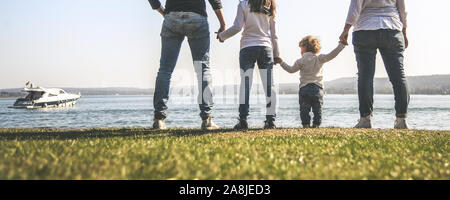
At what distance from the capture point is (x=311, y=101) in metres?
8.02

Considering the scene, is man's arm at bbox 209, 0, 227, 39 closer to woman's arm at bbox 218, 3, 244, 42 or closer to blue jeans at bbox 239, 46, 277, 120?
woman's arm at bbox 218, 3, 244, 42

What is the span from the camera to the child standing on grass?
7.99 meters

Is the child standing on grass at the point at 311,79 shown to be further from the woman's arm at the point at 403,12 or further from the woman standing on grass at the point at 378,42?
the woman's arm at the point at 403,12

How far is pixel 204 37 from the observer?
267 inches

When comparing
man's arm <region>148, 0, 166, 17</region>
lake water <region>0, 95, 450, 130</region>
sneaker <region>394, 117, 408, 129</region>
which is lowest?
lake water <region>0, 95, 450, 130</region>

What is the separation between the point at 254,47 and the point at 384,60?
295cm


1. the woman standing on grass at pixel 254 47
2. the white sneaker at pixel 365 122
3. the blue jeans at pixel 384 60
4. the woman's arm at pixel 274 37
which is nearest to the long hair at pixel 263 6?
the woman standing on grass at pixel 254 47

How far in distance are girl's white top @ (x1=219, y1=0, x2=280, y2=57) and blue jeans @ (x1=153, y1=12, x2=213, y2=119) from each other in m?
0.55

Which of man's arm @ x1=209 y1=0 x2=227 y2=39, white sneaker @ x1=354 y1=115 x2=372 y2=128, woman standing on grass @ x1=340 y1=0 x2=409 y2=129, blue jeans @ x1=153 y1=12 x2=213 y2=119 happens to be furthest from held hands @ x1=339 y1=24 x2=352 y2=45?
blue jeans @ x1=153 y1=12 x2=213 y2=119

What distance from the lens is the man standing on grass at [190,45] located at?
662cm

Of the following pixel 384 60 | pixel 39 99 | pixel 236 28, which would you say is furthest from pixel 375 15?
pixel 39 99

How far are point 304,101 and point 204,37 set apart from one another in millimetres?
3095
